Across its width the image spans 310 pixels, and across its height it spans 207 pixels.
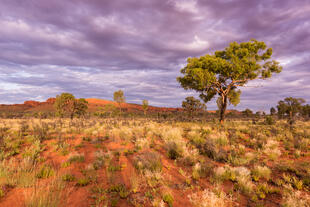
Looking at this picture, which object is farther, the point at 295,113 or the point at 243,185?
the point at 295,113

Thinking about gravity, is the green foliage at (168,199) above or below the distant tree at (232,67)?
below

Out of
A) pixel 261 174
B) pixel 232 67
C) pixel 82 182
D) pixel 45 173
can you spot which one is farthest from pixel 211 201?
pixel 232 67

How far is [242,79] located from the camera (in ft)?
64.0

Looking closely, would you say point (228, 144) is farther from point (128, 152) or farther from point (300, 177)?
point (128, 152)

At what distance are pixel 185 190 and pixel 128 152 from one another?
5.61m

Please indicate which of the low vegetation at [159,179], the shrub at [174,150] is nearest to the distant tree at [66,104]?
the low vegetation at [159,179]

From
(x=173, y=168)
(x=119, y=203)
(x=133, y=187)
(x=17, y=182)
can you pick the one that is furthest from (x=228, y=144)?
(x=17, y=182)

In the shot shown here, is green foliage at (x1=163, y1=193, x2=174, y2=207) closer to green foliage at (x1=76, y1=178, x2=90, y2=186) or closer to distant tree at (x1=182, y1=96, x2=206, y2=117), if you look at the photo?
green foliage at (x1=76, y1=178, x2=90, y2=186)

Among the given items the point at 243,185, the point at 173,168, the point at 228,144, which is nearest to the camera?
the point at 243,185

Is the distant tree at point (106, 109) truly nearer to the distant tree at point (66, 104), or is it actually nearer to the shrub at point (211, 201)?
the distant tree at point (66, 104)

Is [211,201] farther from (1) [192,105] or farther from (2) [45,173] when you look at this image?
(1) [192,105]

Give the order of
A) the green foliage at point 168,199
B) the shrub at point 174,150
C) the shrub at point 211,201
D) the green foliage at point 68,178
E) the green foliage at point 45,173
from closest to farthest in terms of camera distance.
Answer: the shrub at point 211,201 → the green foliage at point 168,199 → the green foliage at point 68,178 → the green foliage at point 45,173 → the shrub at point 174,150

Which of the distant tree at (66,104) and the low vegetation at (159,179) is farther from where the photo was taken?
the distant tree at (66,104)

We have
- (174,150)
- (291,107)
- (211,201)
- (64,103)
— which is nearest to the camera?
(211,201)
